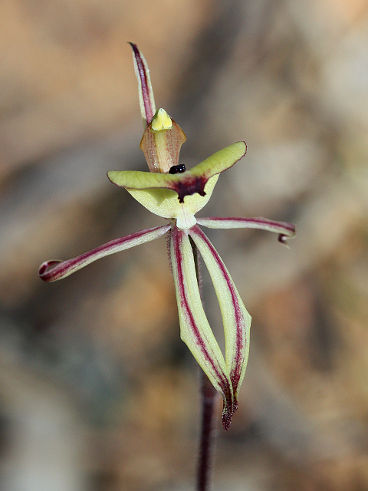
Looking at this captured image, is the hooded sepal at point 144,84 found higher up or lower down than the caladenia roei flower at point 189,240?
higher up

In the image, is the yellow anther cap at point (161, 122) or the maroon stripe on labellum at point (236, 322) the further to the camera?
the yellow anther cap at point (161, 122)

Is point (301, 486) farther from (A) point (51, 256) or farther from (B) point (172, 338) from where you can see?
(A) point (51, 256)

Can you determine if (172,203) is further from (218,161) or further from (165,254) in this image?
(165,254)

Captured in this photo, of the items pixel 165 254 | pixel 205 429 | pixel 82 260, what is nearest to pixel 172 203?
pixel 82 260

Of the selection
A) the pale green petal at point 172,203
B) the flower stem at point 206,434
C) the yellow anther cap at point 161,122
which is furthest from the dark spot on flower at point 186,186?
the flower stem at point 206,434

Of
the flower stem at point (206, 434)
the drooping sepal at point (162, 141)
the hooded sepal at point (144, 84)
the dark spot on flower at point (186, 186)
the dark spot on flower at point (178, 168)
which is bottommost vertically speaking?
the flower stem at point (206, 434)

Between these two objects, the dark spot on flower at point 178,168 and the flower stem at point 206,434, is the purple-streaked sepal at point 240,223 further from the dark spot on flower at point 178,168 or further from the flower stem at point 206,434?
the flower stem at point 206,434
